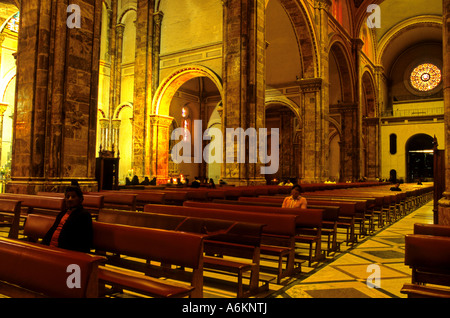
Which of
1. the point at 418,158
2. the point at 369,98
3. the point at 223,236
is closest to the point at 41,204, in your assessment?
the point at 223,236

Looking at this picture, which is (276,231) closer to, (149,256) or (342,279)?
(342,279)

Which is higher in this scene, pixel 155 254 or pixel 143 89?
pixel 143 89

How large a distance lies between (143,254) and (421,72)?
41.3 meters

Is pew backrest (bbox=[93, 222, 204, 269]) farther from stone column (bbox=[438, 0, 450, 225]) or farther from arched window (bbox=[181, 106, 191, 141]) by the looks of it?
arched window (bbox=[181, 106, 191, 141])

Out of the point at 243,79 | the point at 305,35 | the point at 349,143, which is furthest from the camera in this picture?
the point at 349,143

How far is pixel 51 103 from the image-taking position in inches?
317

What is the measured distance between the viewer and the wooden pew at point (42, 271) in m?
1.87

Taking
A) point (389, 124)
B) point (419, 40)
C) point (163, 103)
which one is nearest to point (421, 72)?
point (419, 40)

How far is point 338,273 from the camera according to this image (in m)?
4.59

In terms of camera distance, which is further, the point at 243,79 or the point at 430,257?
the point at 243,79

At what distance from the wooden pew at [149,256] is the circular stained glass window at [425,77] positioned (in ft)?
133

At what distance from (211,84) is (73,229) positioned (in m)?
25.6

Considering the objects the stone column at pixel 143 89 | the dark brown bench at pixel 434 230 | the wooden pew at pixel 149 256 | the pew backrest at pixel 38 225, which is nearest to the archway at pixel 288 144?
the stone column at pixel 143 89

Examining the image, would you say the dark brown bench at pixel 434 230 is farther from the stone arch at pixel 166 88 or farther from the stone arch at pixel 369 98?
the stone arch at pixel 369 98
